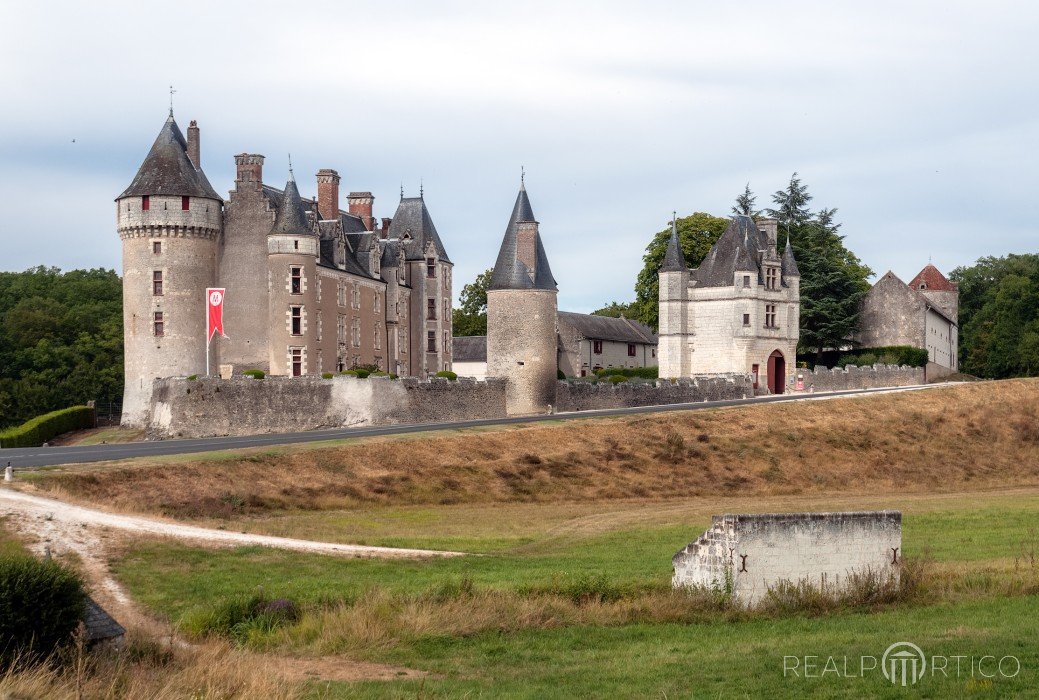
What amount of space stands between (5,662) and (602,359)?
239ft

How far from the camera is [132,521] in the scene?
88.7ft

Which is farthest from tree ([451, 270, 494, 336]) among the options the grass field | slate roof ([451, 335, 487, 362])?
the grass field

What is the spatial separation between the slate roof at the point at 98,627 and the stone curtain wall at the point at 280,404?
33474mm

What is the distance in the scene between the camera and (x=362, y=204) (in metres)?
68.5

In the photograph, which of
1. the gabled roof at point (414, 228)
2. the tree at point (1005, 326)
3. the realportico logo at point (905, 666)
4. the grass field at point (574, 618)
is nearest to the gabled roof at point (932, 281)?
the tree at point (1005, 326)

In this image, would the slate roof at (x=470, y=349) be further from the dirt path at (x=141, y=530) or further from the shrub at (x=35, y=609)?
the shrub at (x=35, y=609)

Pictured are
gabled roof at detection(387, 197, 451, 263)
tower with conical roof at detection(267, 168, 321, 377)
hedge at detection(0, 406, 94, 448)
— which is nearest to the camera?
hedge at detection(0, 406, 94, 448)

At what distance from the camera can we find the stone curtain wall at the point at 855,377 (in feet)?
224

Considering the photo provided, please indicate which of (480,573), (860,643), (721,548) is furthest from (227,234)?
(860,643)

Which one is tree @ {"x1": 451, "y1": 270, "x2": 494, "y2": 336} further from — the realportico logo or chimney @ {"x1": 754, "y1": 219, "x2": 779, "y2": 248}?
the realportico logo

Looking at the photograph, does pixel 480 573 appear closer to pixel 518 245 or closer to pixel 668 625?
pixel 668 625

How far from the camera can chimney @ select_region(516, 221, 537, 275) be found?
56.6 m

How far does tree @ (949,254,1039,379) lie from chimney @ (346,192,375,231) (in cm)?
4470

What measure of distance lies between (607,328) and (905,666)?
244 feet
